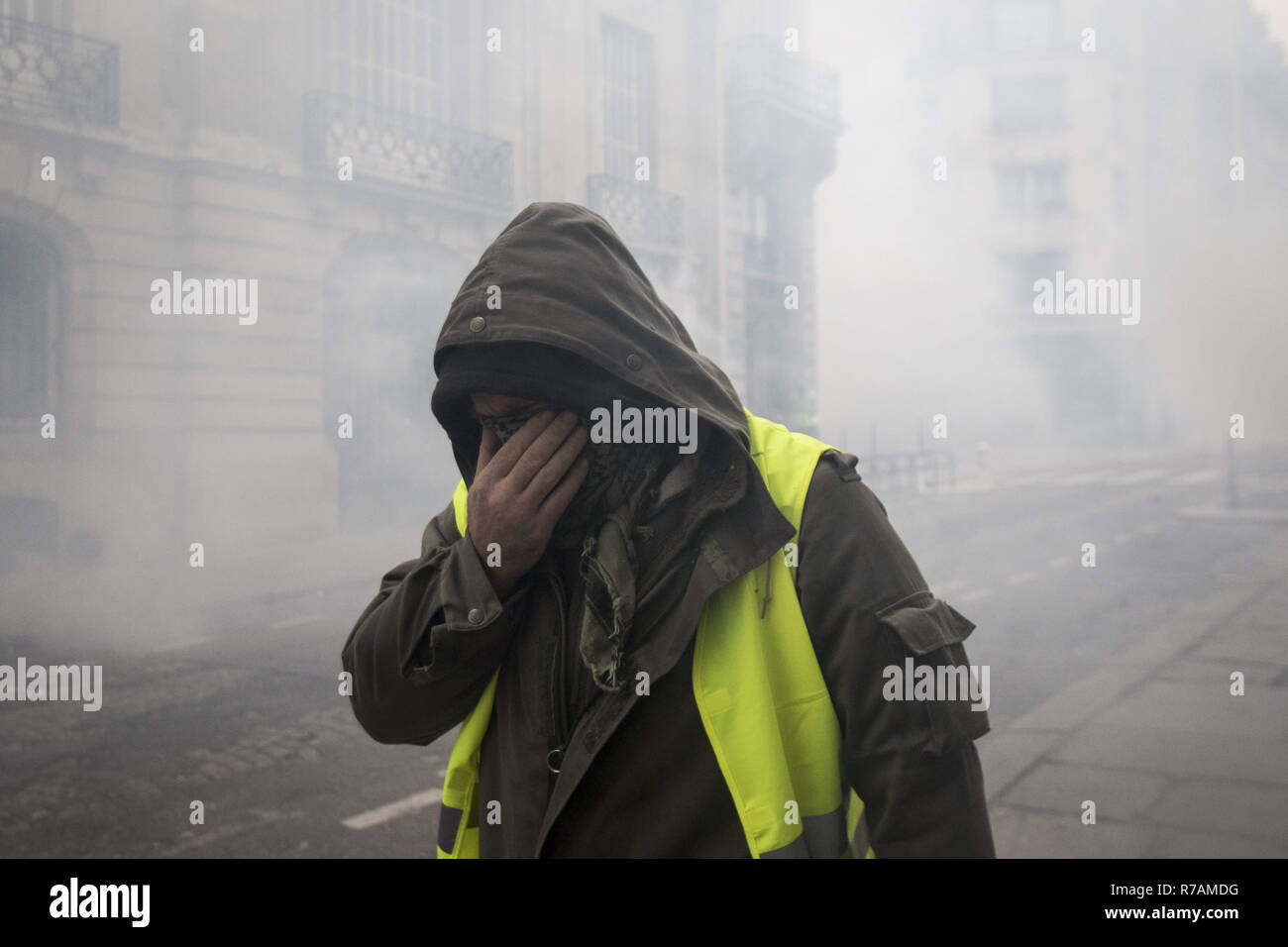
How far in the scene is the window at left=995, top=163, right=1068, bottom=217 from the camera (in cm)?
1126

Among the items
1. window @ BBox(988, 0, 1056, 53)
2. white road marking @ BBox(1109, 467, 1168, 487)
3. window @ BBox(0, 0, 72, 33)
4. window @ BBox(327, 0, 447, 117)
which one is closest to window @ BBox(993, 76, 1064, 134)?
window @ BBox(988, 0, 1056, 53)

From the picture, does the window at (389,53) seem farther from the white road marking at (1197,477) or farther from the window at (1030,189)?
the white road marking at (1197,477)


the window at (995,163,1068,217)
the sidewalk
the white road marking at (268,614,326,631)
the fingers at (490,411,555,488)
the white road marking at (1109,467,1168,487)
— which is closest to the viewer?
the fingers at (490,411,555,488)

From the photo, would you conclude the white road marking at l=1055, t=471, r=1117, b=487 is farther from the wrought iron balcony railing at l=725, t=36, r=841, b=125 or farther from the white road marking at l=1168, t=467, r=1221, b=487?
the wrought iron balcony railing at l=725, t=36, r=841, b=125

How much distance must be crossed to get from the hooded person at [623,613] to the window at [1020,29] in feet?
41.0

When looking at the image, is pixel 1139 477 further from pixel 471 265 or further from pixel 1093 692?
pixel 1093 692

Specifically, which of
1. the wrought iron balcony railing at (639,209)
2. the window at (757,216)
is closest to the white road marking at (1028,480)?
the window at (757,216)

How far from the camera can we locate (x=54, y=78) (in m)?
7.82

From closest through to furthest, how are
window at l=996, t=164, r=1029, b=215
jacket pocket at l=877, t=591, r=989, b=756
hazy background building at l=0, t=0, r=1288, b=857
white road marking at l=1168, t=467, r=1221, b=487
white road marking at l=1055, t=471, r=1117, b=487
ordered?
jacket pocket at l=877, t=591, r=989, b=756 < hazy background building at l=0, t=0, r=1288, b=857 < window at l=996, t=164, r=1029, b=215 < white road marking at l=1168, t=467, r=1221, b=487 < white road marking at l=1055, t=471, r=1117, b=487

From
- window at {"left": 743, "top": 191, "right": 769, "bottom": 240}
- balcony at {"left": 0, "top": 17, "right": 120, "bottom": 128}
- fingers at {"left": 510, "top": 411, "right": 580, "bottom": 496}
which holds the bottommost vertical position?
fingers at {"left": 510, "top": 411, "right": 580, "bottom": 496}

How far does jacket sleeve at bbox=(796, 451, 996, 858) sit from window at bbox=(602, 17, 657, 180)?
40.2 ft

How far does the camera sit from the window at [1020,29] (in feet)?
39.3
